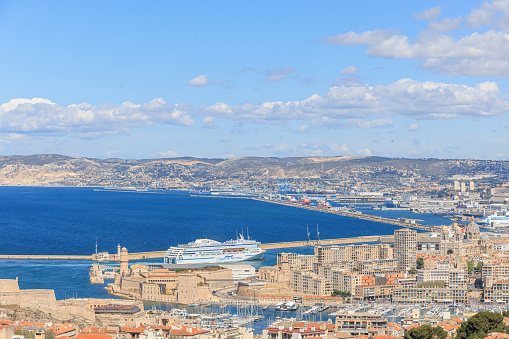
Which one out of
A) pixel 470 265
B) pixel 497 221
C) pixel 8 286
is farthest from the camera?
pixel 497 221

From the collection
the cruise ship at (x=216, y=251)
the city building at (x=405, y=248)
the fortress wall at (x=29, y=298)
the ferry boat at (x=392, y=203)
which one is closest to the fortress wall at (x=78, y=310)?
the fortress wall at (x=29, y=298)

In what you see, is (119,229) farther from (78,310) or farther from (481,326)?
(481,326)

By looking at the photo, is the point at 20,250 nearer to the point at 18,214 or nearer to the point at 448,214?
the point at 18,214

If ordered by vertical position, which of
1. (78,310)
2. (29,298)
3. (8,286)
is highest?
(8,286)

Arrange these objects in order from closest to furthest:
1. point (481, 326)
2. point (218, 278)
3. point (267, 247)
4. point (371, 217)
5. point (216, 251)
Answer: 1. point (481, 326)
2. point (218, 278)
3. point (216, 251)
4. point (267, 247)
5. point (371, 217)

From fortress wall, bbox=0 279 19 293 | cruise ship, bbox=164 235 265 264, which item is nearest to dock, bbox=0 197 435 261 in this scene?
cruise ship, bbox=164 235 265 264

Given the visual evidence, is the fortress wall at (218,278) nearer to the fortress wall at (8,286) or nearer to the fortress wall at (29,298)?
the fortress wall at (8,286)

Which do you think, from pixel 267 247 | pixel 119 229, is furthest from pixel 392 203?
pixel 267 247

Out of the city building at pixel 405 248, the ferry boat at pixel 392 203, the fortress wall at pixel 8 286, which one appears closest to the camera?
the fortress wall at pixel 8 286
